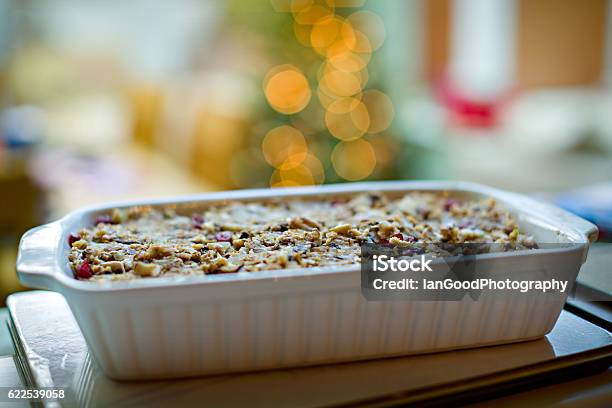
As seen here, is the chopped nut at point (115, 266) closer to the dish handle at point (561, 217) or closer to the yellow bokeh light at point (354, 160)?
the dish handle at point (561, 217)

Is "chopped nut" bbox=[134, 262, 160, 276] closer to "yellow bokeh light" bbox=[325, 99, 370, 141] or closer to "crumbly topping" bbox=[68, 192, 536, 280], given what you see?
"crumbly topping" bbox=[68, 192, 536, 280]

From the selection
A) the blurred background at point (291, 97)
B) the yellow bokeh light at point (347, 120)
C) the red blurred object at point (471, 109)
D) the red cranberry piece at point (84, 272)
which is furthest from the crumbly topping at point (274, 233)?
the red blurred object at point (471, 109)

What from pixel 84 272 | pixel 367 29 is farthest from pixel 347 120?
pixel 84 272

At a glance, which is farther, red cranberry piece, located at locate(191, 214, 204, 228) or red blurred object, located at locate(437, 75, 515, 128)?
red blurred object, located at locate(437, 75, 515, 128)

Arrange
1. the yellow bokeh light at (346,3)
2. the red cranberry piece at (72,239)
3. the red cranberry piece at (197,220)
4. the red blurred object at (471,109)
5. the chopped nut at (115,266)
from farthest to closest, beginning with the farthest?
the red blurred object at (471,109) < the yellow bokeh light at (346,3) < the red cranberry piece at (197,220) < the red cranberry piece at (72,239) < the chopped nut at (115,266)

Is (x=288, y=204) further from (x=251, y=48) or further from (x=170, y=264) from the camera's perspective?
(x=251, y=48)

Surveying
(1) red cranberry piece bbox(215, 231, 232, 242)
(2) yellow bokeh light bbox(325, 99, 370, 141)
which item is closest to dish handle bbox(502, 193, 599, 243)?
(1) red cranberry piece bbox(215, 231, 232, 242)

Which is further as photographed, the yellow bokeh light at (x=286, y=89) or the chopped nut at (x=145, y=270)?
the yellow bokeh light at (x=286, y=89)
